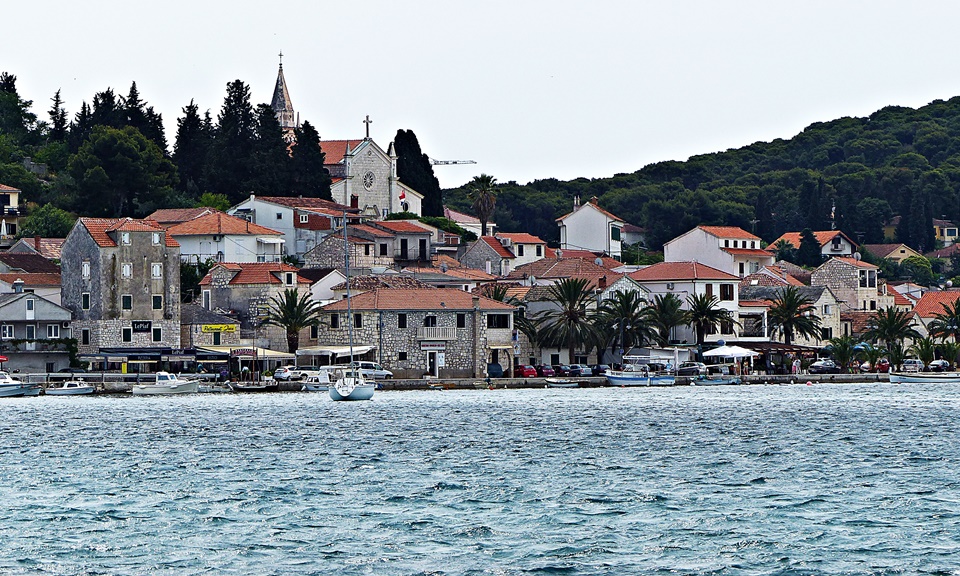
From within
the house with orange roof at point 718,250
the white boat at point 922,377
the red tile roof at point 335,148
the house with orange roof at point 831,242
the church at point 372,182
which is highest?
the red tile roof at point 335,148

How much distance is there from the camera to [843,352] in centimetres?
10294

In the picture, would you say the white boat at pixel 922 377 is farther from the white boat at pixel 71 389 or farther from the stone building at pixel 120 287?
the white boat at pixel 71 389

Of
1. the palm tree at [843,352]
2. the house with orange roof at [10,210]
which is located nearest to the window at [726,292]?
the palm tree at [843,352]

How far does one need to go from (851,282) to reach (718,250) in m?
10.9

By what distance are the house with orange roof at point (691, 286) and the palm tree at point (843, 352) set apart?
22.4ft

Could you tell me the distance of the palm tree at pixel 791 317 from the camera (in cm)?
10669

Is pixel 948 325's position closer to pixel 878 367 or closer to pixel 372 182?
pixel 878 367

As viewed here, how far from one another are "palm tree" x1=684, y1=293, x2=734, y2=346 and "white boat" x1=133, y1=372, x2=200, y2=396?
34464mm

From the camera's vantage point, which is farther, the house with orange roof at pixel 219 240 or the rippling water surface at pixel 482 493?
the house with orange roof at pixel 219 240

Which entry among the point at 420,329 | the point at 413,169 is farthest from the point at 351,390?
the point at 413,169

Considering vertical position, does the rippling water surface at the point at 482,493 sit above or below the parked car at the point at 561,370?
below

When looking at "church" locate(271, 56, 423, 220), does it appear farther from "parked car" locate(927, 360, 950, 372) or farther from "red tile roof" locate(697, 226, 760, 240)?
"parked car" locate(927, 360, 950, 372)

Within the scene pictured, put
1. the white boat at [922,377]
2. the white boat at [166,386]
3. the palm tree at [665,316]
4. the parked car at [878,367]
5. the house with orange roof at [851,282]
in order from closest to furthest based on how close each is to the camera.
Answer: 1. the white boat at [166,386]
2. the white boat at [922,377]
3. the palm tree at [665,316]
4. the parked car at [878,367]
5. the house with orange roof at [851,282]

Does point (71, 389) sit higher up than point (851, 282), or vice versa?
point (851, 282)
